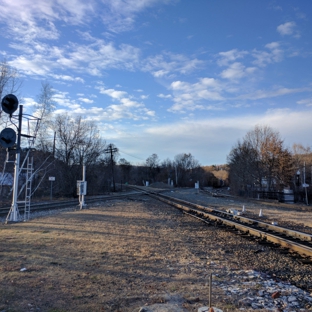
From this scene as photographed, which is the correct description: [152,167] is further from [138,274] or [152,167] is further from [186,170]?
[138,274]

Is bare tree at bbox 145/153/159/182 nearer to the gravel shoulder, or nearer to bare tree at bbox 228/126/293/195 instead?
bare tree at bbox 228/126/293/195

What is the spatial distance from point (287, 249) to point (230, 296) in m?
4.89

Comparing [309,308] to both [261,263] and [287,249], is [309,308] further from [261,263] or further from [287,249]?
[287,249]

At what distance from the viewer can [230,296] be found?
4684mm

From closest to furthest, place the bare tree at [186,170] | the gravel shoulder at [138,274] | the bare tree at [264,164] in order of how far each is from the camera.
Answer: the gravel shoulder at [138,274], the bare tree at [264,164], the bare tree at [186,170]

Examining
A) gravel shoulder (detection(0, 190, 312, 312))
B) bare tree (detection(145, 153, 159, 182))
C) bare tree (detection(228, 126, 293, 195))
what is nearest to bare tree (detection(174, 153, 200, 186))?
bare tree (detection(145, 153, 159, 182))

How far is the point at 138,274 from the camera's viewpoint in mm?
5766

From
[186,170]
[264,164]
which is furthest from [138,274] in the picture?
[186,170]

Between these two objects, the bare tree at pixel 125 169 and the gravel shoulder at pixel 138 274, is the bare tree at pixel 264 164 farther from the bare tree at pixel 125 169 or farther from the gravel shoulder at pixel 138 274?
the bare tree at pixel 125 169

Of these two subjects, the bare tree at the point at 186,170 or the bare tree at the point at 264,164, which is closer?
the bare tree at the point at 264,164

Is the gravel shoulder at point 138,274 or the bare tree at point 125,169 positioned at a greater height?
the bare tree at point 125,169

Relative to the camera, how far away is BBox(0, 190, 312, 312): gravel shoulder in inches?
171

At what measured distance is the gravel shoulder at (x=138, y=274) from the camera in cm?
434

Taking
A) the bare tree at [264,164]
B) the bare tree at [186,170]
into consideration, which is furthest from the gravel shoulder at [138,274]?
the bare tree at [186,170]
